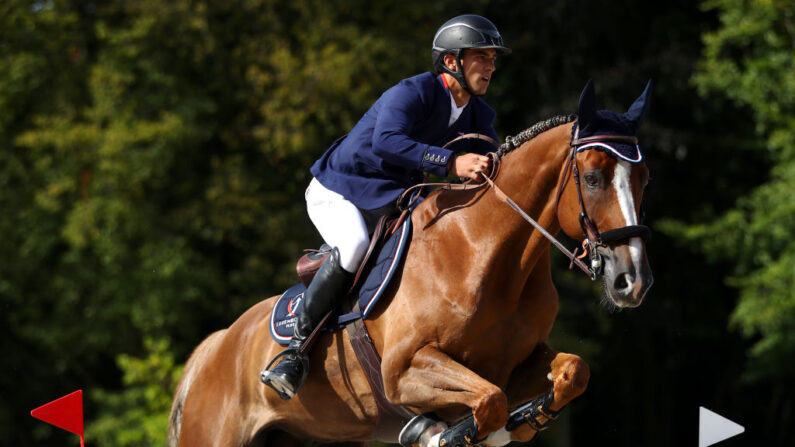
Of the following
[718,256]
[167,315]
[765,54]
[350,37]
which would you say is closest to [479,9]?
[350,37]

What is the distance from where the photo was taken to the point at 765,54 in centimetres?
1346

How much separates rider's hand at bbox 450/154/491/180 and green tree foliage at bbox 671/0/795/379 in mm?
9470

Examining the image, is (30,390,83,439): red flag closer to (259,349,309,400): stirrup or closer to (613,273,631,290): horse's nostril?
(259,349,309,400): stirrup

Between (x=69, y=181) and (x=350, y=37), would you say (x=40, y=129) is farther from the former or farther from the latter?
(x=350, y=37)

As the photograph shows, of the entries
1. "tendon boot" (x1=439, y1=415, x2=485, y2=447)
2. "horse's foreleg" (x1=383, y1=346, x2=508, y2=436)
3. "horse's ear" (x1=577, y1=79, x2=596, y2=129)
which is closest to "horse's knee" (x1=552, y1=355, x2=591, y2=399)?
"horse's foreleg" (x1=383, y1=346, x2=508, y2=436)

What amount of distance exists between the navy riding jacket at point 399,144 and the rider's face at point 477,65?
16cm

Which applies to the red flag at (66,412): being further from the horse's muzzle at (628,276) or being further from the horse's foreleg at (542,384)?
the horse's muzzle at (628,276)

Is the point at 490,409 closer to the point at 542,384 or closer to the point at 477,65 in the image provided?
the point at 542,384

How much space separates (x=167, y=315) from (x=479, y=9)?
6.43m

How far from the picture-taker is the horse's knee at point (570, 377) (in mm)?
4367

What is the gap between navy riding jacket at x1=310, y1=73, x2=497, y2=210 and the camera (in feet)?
15.0

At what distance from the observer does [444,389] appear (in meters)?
4.47

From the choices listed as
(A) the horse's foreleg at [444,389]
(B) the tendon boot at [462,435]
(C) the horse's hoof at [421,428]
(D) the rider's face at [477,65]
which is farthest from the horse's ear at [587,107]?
(C) the horse's hoof at [421,428]

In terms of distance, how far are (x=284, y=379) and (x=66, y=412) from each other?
1517mm
